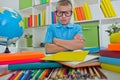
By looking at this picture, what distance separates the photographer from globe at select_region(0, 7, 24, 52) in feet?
3.31

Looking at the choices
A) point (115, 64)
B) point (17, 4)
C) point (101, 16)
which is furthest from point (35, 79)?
point (17, 4)

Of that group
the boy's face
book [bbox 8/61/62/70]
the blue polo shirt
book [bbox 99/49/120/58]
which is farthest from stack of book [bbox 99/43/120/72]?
the blue polo shirt

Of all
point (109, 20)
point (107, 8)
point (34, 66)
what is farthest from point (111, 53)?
point (109, 20)

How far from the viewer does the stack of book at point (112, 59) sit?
19.6 inches

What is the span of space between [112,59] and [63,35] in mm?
1483

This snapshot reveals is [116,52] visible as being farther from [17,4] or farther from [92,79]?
[17,4]

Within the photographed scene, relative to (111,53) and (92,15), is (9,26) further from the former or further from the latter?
(92,15)

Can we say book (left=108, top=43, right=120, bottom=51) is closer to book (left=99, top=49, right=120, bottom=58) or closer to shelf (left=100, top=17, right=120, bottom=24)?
book (left=99, top=49, right=120, bottom=58)

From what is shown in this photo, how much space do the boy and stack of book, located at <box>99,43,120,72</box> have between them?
1.14 meters

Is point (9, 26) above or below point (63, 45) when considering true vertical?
above

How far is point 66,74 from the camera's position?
495 mm

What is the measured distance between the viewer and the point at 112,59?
0.51 metres

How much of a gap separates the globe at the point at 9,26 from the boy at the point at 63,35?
662 mm

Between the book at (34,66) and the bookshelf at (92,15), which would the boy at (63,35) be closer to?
the bookshelf at (92,15)
